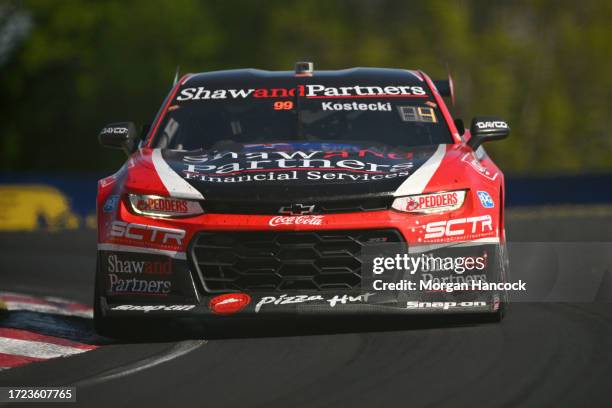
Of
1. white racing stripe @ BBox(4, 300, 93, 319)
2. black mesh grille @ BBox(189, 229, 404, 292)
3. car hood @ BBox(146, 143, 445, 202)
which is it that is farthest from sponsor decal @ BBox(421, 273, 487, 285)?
white racing stripe @ BBox(4, 300, 93, 319)

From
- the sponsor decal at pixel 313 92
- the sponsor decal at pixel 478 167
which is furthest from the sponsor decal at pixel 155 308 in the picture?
the sponsor decal at pixel 313 92

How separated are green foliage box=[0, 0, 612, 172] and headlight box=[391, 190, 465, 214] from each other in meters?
40.6

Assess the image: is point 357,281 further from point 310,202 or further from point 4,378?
point 4,378

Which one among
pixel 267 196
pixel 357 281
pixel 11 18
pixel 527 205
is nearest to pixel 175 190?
pixel 267 196

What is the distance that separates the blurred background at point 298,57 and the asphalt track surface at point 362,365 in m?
40.2

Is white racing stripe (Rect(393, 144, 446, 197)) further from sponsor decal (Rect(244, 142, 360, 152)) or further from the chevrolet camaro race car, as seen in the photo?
sponsor decal (Rect(244, 142, 360, 152))

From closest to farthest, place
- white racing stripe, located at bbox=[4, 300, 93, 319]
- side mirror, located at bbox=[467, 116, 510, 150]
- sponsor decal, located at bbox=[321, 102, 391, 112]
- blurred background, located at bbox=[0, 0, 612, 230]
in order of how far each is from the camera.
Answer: side mirror, located at bbox=[467, 116, 510, 150], sponsor decal, located at bbox=[321, 102, 391, 112], white racing stripe, located at bbox=[4, 300, 93, 319], blurred background, located at bbox=[0, 0, 612, 230]

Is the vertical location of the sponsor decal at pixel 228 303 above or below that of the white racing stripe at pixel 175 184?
below

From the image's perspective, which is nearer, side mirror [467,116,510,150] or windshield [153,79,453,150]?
side mirror [467,116,510,150]

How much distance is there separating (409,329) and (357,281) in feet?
1.93

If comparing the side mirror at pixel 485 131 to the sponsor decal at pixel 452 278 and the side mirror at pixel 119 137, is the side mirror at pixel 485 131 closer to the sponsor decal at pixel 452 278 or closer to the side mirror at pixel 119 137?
the sponsor decal at pixel 452 278

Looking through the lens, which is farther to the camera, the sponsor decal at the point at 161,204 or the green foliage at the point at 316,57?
the green foliage at the point at 316,57

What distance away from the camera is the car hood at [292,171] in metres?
6.53

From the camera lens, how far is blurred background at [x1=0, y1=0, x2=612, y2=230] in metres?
47.9
